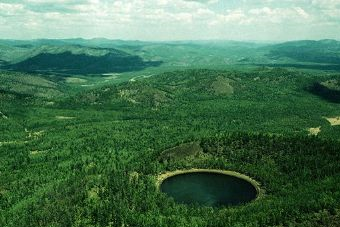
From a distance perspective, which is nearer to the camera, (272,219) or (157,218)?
(272,219)

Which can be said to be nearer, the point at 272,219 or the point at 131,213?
the point at 272,219

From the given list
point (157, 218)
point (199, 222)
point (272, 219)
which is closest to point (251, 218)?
point (272, 219)

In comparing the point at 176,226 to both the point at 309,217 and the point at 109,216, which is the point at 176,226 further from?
the point at 309,217

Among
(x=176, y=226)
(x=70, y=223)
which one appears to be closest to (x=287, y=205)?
(x=176, y=226)

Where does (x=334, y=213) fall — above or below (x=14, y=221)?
above

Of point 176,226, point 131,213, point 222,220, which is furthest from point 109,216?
point 222,220

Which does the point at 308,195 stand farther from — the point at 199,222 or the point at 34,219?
the point at 34,219

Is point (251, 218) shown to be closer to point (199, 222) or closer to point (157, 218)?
point (199, 222)
